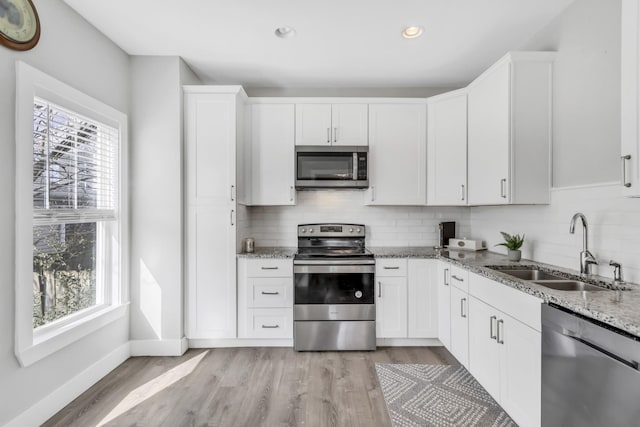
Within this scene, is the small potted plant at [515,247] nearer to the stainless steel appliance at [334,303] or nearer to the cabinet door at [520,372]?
the cabinet door at [520,372]

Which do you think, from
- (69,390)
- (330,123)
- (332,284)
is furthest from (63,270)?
(330,123)

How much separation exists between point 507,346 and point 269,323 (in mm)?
1908

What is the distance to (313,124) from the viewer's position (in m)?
3.10

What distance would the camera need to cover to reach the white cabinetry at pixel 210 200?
2816 millimetres

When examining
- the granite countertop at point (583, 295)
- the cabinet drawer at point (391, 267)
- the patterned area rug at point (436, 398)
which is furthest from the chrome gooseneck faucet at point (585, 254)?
the cabinet drawer at point (391, 267)

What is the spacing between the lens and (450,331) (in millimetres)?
2574

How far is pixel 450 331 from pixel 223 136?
2.60 metres

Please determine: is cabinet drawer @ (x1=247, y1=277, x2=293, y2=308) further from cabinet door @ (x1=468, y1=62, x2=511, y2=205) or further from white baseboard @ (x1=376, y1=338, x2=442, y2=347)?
cabinet door @ (x1=468, y1=62, x2=511, y2=205)

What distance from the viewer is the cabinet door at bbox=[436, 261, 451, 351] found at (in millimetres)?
2615

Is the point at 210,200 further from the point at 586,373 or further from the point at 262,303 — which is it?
the point at 586,373

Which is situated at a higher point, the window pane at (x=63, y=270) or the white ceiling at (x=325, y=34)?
the white ceiling at (x=325, y=34)

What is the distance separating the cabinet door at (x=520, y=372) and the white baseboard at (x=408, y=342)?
1099 mm

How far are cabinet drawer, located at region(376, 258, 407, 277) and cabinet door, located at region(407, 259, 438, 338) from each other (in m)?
0.06

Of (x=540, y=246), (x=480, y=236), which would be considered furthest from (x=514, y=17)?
(x=480, y=236)
